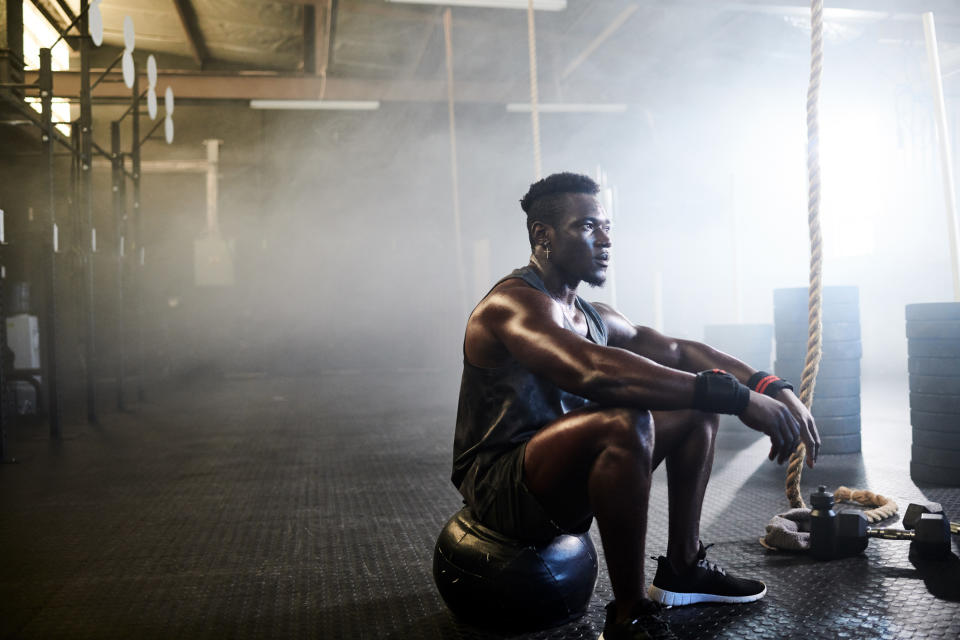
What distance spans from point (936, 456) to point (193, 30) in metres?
9.38

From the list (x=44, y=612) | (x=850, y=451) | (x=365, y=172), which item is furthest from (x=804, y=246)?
(x=44, y=612)

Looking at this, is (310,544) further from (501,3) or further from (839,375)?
(501,3)

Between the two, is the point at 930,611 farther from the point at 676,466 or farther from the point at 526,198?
the point at 526,198

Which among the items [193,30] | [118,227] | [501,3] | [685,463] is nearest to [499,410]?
[685,463]

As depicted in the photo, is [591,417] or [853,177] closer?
[591,417]

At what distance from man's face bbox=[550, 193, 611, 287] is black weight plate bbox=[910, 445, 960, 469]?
2.23 metres

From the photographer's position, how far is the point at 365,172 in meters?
11.3

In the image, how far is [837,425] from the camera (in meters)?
3.75

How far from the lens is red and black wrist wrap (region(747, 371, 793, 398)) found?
5.41 feet

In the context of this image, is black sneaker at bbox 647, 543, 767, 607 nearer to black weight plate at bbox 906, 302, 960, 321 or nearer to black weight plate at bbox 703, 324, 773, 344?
black weight plate at bbox 906, 302, 960, 321

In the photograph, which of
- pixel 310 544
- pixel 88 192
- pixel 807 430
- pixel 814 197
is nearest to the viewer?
pixel 807 430

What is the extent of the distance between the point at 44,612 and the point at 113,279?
7452 mm

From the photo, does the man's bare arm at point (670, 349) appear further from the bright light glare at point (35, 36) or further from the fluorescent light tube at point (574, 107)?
the bright light glare at point (35, 36)

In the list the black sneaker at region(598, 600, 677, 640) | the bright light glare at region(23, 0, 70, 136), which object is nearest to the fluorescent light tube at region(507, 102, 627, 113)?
the bright light glare at region(23, 0, 70, 136)
